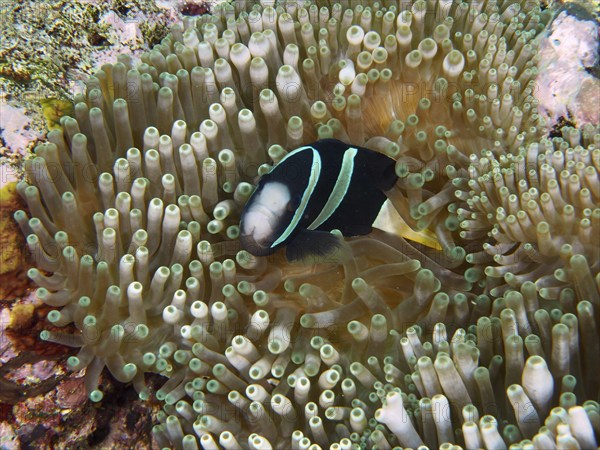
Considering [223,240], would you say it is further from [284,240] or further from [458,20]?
[458,20]

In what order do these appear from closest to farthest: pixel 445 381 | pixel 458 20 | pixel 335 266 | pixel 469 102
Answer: pixel 445 381
pixel 335 266
pixel 469 102
pixel 458 20

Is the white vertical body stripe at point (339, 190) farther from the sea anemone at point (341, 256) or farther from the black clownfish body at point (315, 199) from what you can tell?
the sea anemone at point (341, 256)

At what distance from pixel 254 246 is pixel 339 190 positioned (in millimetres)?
341

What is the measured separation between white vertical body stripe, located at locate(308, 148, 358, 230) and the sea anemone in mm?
141

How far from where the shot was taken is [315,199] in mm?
1530

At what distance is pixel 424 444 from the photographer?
4.17 ft

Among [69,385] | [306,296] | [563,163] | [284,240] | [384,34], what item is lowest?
[69,385]

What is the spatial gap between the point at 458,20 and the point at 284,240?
125cm

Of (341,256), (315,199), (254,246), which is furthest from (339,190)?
(254,246)

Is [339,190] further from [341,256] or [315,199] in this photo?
[341,256]

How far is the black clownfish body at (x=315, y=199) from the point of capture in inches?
56.1

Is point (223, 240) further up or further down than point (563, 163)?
further down

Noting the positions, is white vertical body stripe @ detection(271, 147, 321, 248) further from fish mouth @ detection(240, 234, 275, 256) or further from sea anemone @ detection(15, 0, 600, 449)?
sea anemone @ detection(15, 0, 600, 449)

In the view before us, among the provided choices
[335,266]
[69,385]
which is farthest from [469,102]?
[69,385]
